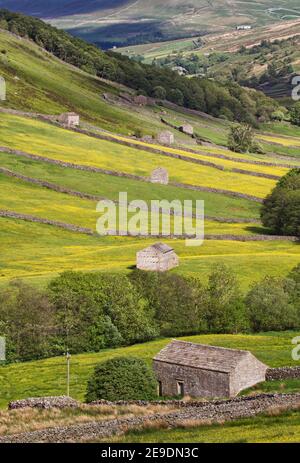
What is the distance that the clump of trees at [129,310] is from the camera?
228 ft

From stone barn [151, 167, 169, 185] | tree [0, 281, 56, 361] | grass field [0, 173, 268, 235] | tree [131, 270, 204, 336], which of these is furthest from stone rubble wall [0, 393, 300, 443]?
stone barn [151, 167, 169, 185]

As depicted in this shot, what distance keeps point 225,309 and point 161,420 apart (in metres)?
37.8

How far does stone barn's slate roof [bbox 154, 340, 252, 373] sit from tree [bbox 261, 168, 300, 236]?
58046 mm

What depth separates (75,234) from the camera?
111 m

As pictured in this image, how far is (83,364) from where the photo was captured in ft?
212

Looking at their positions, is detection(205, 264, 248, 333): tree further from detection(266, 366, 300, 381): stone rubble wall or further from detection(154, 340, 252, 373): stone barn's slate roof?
detection(266, 366, 300, 381): stone rubble wall

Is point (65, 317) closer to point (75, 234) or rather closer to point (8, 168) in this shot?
point (75, 234)

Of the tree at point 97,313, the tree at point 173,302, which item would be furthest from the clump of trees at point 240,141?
the tree at point 97,313

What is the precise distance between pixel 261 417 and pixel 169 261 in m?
50.4

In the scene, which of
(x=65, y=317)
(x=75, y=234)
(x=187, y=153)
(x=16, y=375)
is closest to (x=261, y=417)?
(x=16, y=375)

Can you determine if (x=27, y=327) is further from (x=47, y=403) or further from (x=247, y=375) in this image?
(x=47, y=403)

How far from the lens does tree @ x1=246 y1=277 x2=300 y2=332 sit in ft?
245

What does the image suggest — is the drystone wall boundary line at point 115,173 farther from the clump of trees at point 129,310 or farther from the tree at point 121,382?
the tree at point 121,382

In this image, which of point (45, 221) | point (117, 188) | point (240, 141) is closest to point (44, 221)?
point (45, 221)
